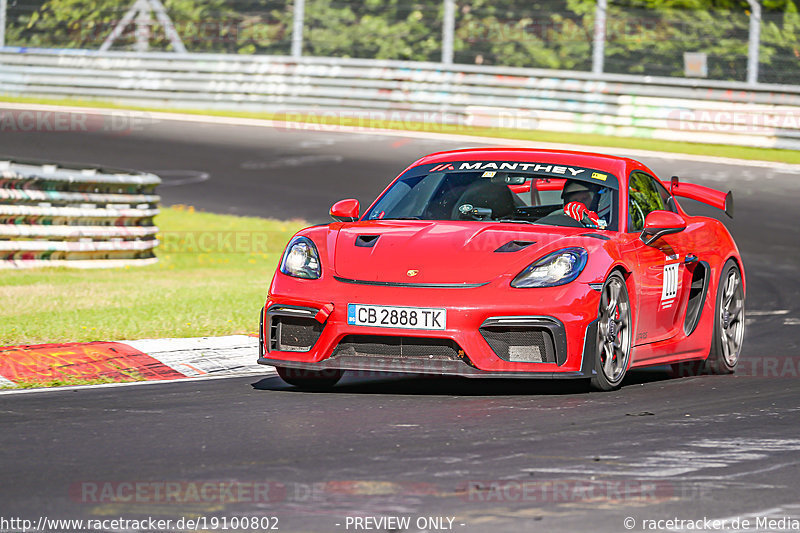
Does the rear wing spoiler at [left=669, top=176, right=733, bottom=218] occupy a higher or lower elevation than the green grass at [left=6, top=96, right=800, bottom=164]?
higher

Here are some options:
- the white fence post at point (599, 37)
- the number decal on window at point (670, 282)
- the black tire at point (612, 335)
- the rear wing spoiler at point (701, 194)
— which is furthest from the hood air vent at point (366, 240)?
the white fence post at point (599, 37)

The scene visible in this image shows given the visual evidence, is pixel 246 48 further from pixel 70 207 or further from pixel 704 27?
pixel 70 207

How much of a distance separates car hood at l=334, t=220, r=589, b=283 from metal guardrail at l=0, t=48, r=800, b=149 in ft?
57.0

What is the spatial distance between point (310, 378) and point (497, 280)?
134 centimetres

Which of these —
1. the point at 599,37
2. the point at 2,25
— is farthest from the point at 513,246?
the point at 2,25

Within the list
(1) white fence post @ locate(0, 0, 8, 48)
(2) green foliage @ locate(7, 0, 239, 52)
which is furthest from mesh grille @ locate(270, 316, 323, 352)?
(1) white fence post @ locate(0, 0, 8, 48)

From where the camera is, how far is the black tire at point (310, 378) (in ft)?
26.9

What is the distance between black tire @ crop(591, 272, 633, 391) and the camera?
7.75 meters

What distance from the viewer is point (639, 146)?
2497 cm

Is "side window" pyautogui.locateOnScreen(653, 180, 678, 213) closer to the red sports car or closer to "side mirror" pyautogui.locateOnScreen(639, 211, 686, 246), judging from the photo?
the red sports car

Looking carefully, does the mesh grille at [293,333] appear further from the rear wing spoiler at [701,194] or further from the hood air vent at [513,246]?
the rear wing spoiler at [701,194]

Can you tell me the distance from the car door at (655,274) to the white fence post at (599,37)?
55.7 ft

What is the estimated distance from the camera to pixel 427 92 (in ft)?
88.0

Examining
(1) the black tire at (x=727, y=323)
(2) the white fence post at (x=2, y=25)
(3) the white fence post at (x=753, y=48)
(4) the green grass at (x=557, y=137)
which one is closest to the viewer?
(1) the black tire at (x=727, y=323)
